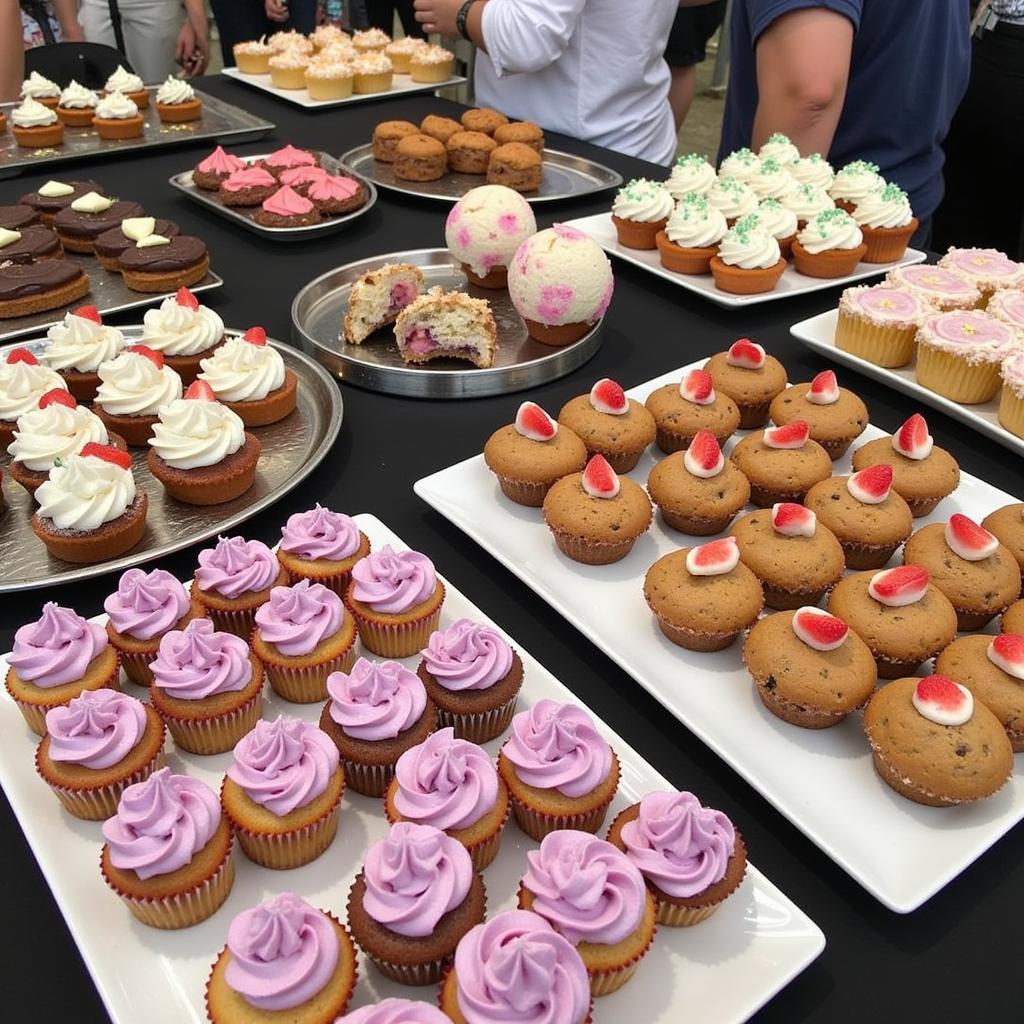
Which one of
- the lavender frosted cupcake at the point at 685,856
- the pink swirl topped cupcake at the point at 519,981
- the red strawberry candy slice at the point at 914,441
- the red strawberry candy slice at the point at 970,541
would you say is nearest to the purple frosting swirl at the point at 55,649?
the pink swirl topped cupcake at the point at 519,981

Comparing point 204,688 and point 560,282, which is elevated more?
point 560,282

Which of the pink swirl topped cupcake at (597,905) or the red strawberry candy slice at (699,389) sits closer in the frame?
the pink swirl topped cupcake at (597,905)

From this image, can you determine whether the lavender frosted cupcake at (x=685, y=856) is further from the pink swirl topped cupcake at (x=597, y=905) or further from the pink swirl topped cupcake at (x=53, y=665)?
the pink swirl topped cupcake at (x=53, y=665)

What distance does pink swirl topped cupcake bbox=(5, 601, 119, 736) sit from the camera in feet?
4.91

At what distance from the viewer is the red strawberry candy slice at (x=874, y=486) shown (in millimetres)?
1933

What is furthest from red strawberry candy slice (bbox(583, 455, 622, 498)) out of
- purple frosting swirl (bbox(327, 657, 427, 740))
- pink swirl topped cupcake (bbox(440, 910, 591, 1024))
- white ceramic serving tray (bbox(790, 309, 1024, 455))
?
white ceramic serving tray (bbox(790, 309, 1024, 455))

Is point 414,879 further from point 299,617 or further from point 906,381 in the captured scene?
point 906,381

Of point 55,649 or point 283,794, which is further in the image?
point 55,649

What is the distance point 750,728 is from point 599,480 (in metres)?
0.63

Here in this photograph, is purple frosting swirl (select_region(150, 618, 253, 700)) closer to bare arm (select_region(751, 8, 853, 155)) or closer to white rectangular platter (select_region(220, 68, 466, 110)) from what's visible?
bare arm (select_region(751, 8, 853, 155))

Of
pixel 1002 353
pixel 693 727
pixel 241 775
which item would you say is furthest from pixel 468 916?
pixel 1002 353

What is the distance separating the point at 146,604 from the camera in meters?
1.63

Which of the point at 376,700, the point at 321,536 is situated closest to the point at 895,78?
the point at 321,536

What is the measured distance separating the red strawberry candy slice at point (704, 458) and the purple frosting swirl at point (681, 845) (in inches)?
34.1
